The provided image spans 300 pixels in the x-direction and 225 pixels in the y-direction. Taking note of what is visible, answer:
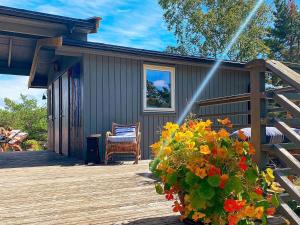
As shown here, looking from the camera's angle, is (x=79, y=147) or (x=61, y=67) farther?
(x=61, y=67)

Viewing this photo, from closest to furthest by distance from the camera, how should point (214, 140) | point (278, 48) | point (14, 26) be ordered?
point (214, 140) < point (14, 26) < point (278, 48)

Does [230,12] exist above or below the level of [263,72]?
above

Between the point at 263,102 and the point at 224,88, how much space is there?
6194 mm

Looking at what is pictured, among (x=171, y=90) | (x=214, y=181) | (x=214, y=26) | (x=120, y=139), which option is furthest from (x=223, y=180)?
(x=214, y=26)

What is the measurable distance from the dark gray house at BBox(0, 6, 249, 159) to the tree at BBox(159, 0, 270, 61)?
10.8 metres

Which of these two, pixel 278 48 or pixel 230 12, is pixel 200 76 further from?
pixel 278 48

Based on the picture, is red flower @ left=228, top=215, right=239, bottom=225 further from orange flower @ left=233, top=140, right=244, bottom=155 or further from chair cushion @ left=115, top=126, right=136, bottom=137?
chair cushion @ left=115, top=126, right=136, bottom=137

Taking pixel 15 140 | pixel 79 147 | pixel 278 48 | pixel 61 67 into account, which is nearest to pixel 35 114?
pixel 15 140

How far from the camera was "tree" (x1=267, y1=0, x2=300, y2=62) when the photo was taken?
21.9 m

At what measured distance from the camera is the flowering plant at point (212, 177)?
1.84 metres

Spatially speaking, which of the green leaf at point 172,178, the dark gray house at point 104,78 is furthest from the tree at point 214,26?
the green leaf at point 172,178

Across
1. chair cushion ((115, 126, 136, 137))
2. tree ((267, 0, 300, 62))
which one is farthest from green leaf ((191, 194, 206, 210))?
tree ((267, 0, 300, 62))

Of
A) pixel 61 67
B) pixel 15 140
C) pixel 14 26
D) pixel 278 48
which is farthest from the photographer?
pixel 278 48

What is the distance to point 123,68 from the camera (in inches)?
275
